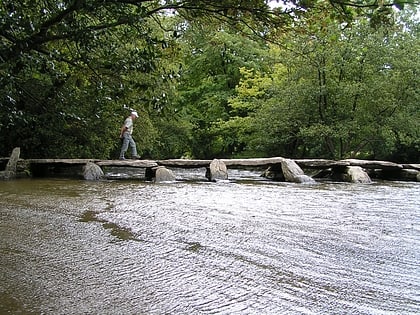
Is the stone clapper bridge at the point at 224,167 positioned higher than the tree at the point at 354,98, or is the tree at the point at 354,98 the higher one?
the tree at the point at 354,98

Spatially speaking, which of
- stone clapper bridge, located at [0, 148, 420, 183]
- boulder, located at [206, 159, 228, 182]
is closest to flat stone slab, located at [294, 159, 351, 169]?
stone clapper bridge, located at [0, 148, 420, 183]

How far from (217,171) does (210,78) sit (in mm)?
13102

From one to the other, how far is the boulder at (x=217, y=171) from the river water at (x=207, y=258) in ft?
15.0

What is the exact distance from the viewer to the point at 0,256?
3.15 meters

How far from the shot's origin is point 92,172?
10.5 meters

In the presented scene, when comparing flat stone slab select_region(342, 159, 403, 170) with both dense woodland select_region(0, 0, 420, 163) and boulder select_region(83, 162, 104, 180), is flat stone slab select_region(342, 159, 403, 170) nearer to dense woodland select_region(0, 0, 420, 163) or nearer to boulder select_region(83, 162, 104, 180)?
dense woodland select_region(0, 0, 420, 163)

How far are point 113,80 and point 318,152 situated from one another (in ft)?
49.3

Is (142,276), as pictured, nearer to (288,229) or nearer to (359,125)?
(288,229)

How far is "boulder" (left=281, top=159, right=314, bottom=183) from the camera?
10.0 metres

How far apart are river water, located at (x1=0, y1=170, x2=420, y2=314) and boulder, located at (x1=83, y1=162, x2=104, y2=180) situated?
4485mm

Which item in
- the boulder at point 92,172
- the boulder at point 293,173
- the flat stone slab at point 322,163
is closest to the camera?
the boulder at point 293,173

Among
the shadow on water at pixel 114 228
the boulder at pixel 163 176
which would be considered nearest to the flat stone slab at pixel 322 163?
the boulder at pixel 163 176

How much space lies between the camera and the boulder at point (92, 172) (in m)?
10.4

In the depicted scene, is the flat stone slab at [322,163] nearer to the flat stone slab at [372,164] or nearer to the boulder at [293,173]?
the flat stone slab at [372,164]
